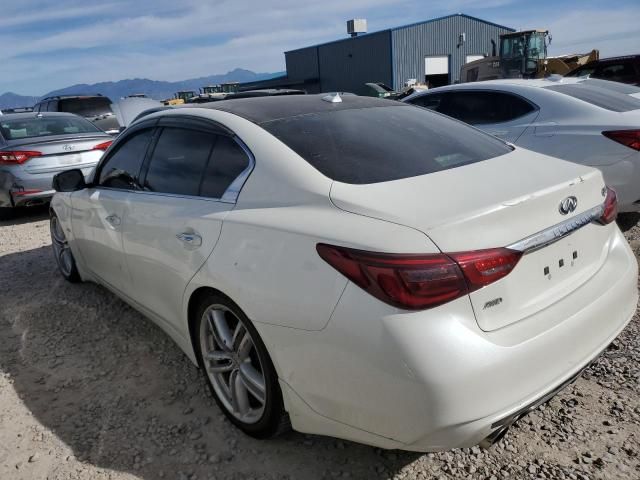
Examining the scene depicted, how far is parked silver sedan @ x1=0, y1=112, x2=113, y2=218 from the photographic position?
6906 millimetres

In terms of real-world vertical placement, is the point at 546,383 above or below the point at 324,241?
below

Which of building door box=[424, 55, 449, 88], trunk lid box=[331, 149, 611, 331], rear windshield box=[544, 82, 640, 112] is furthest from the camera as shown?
building door box=[424, 55, 449, 88]

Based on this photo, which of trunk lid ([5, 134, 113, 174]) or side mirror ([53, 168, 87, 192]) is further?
trunk lid ([5, 134, 113, 174])

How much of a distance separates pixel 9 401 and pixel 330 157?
229 centimetres

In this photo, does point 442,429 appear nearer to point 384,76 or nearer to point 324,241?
point 324,241

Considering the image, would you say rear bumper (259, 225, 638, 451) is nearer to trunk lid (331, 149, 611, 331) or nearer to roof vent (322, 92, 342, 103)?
trunk lid (331, 149, 611, 331)

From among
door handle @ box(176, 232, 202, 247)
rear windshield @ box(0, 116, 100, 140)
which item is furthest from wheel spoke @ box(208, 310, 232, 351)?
rear windshield @ box(0, 116, 100, 140)

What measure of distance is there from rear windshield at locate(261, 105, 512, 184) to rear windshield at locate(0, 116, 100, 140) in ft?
20.9

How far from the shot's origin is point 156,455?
2.41 metres

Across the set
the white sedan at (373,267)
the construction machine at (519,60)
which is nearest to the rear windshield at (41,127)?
the white sedan at (373,267)

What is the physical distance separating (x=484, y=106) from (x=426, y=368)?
14.9 ft

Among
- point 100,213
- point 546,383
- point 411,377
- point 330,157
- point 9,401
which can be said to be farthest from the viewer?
point 100,213

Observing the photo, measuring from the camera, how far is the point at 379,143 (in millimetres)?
2455

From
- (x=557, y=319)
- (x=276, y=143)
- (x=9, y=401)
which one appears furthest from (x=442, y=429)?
(x=9, y=401)
